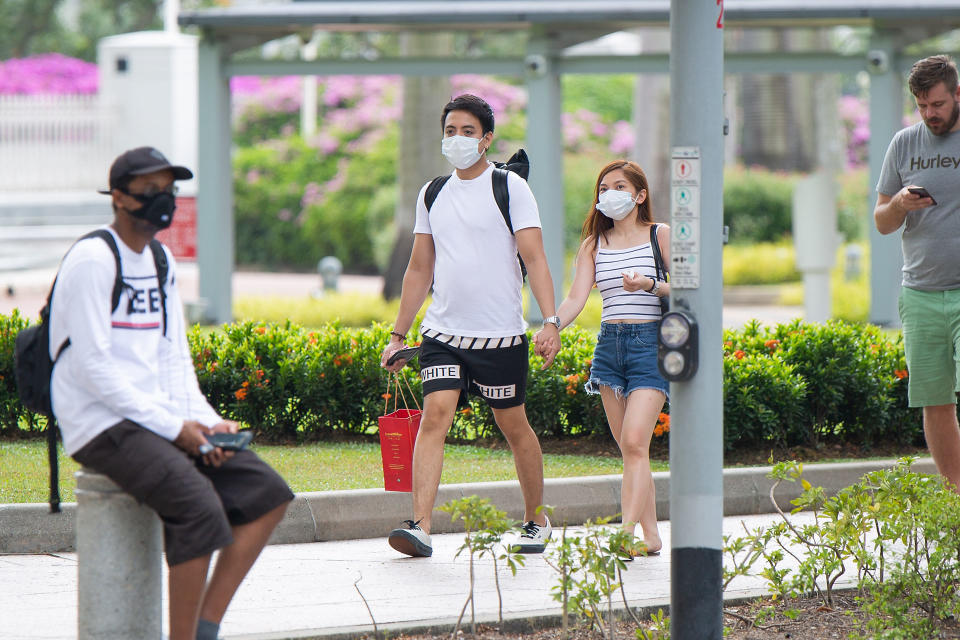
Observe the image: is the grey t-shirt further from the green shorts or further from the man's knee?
the man's knee

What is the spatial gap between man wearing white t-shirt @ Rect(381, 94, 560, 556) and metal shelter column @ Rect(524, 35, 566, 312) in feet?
23.8

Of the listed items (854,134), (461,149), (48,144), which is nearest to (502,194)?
(461,149)

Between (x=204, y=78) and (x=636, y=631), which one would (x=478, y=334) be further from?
(x=204, y=78)

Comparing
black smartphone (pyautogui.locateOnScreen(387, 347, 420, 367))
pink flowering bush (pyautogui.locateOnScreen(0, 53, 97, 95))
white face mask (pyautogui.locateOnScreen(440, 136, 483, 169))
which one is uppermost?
pink flowering bush (pyautogui.locateOnScreen(0, 53, 97, 95))

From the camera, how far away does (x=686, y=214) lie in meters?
4.15

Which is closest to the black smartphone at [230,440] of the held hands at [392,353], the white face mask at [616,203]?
the held hands at [392,353]

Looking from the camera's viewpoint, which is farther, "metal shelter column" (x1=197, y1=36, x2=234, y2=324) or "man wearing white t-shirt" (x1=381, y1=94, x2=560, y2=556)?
"metal shelter column" (x1=197, y1=36, x2=234, y2=324)

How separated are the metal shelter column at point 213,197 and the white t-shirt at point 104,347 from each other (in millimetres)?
9608

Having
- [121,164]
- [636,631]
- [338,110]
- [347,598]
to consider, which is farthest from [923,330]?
[338,110]

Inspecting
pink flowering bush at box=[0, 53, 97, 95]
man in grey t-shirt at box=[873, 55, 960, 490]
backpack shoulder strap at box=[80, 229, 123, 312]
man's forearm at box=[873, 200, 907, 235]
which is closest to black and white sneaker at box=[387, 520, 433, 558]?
backpack shoulder strap at box=[80, 229, 123, 312]

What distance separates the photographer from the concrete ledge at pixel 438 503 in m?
5.85

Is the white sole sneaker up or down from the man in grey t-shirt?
down

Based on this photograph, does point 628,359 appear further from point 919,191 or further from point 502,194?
point 919,191

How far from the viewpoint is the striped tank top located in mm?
5758
